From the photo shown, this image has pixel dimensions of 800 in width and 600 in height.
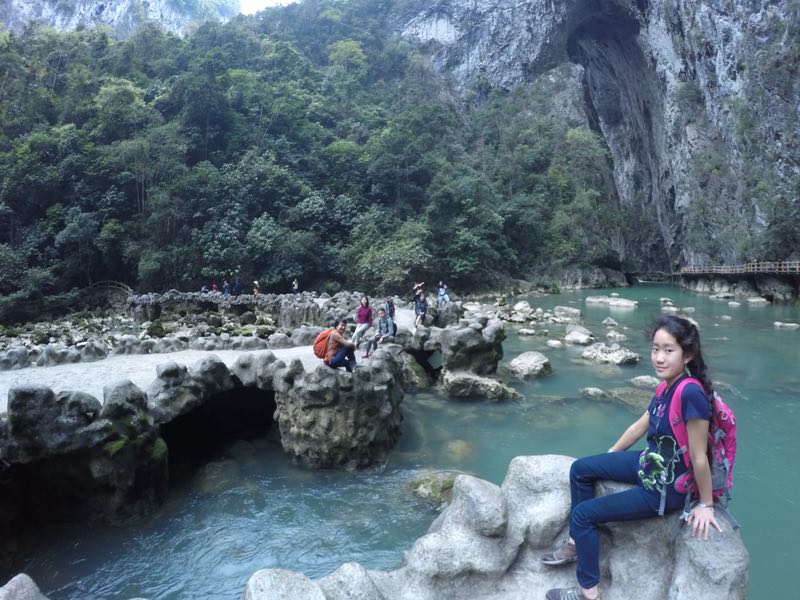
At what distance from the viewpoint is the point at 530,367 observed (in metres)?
13.6

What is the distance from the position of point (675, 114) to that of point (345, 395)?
41.1m

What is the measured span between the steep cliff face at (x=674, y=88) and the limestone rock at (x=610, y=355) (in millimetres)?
19339

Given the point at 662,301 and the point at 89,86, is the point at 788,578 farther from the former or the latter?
the point at 89,86

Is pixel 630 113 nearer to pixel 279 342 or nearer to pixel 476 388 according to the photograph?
pixel 476 388

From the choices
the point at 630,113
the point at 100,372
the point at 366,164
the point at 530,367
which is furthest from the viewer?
the point at 630,113

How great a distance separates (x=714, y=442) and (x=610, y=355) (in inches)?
514

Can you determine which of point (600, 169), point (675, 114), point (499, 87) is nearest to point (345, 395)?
point (675, 114)

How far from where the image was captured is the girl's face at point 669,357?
2885 mm

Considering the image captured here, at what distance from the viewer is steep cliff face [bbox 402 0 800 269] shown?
28516 mm

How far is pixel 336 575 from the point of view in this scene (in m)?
3.16

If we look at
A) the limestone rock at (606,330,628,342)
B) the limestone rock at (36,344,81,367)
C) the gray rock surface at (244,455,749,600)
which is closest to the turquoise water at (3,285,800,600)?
the gray rock surface at (244,455,749,600)

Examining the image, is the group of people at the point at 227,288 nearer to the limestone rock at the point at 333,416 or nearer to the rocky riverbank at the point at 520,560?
the limestone rock at the point at 333,416

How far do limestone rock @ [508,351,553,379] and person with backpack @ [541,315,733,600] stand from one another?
419 inches

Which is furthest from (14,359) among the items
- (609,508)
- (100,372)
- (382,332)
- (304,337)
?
(609,508)
